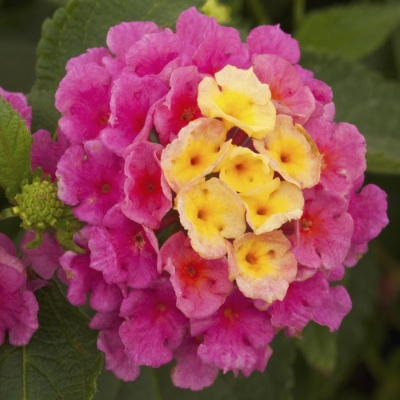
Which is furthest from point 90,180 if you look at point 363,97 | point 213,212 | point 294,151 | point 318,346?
point 363,97

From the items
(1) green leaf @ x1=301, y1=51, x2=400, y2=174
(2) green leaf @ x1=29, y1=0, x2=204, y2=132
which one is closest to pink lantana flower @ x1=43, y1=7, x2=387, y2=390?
(2) green leaf @ x1=29, y1=0, x2=204, y2=132

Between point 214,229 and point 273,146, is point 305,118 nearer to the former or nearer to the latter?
point 273,146

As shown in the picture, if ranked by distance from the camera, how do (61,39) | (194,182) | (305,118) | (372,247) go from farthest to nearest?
(372,247) < (61,39) < (305,118) < (194,182)

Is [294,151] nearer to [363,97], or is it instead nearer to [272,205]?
[272,205]

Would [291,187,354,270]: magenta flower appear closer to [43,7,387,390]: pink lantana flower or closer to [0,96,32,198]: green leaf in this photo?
[43,7,387,390]: pink lantana flower

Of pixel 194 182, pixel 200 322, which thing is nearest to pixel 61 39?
pixel 194 182

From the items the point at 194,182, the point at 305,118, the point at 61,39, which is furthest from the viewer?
the point at 61,39

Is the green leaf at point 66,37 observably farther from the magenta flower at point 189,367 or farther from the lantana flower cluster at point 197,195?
the magenta flower at point 189,367

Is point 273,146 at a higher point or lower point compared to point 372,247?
higher
